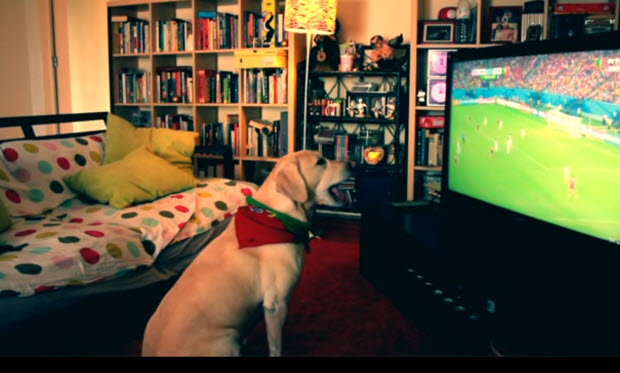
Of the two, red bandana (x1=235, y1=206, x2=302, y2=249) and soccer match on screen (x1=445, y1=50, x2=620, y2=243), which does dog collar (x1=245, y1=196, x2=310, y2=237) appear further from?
soccer match on screen (x1=445, y1=50, x2=620, y2=243)

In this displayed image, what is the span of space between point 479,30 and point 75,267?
3.20 m

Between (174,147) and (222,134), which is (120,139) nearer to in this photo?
(174,147)

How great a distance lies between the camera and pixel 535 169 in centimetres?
199

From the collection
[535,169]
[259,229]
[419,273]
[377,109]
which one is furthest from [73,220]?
[377,109]

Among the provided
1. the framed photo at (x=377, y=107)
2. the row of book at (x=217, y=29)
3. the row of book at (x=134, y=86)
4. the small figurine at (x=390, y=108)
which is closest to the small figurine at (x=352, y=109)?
the framed photo at (x=377, y=107)

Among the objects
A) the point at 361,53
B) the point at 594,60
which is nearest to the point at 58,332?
the point at 594,60

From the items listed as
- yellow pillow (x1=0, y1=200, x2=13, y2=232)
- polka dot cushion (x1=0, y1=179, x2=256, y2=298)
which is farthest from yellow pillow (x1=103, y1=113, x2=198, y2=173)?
yellow pillow (x1=0, y1=200, x2=13, y2=232)

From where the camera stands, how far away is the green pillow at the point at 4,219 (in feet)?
7.02

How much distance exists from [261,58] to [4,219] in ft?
8.77

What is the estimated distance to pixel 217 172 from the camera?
474 centimetres

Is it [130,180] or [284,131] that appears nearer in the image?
[130,180]

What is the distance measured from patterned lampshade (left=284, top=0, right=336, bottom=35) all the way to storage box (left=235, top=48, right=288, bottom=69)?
1.35 feet

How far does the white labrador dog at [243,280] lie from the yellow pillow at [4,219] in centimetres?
99

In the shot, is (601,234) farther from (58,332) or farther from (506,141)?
(58,332)
